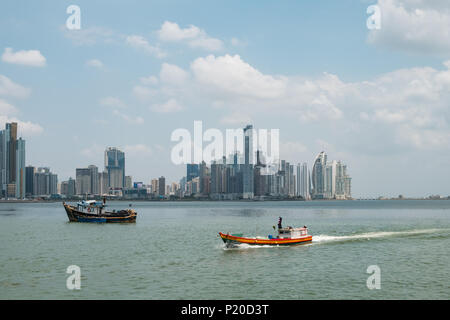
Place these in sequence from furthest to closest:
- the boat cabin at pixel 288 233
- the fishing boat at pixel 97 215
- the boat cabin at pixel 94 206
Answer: the boat cabin at pixel 94 206 → the fishing boat at pixel 97 215 → the boat cabin at pixel 288 233

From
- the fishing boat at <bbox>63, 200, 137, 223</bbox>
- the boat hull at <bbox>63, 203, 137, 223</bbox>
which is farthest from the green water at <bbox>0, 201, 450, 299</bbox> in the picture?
the fishing boat at <bbox>63, 200, 137, 223</bbox>

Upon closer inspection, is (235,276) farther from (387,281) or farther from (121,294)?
(387,281)

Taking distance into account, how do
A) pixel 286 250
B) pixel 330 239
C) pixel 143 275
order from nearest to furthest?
pixel 143 275 < pixel 286 250 < pixel 330 239

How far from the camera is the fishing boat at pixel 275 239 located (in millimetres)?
52656

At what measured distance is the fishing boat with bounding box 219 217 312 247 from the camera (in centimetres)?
5266

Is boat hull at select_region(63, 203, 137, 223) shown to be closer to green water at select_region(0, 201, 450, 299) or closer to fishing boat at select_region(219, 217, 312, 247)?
green water at select_region(0, 201, 450, 299)

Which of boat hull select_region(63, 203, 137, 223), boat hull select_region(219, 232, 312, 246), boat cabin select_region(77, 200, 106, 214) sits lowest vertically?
boat hull select_region(63, 203, 137, 223)

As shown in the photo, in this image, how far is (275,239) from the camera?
2162 inches

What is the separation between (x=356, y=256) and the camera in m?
48.2

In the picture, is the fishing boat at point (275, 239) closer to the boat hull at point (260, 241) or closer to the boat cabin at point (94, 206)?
the boat hull at point (260, 241)

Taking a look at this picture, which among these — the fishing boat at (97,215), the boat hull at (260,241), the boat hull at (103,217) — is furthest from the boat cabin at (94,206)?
the boat hull at (260,241)
